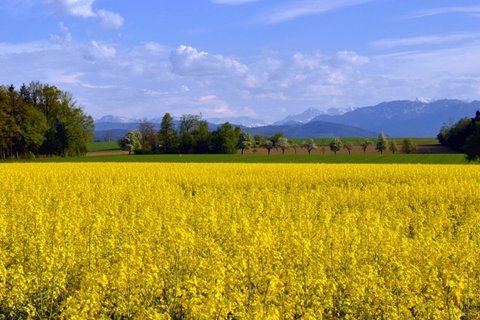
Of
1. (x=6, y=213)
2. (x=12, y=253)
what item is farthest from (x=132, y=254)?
(x=6, y=213)

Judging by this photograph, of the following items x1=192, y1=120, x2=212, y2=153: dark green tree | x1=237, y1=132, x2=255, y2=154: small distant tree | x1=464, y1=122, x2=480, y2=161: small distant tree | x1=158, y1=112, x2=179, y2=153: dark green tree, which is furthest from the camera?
x1=237, y1=132, x2=255, y2=154: small distant tree

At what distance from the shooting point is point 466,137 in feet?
325

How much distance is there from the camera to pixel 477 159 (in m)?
66.1

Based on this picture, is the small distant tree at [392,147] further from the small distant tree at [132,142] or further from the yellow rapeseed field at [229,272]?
the yellow rapeseed field at [229,272]

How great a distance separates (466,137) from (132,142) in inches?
3064

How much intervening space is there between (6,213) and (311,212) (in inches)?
357

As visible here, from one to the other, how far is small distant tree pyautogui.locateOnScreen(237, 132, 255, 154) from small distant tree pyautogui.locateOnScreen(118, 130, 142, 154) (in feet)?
83.4

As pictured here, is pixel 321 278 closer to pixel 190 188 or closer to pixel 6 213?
pixel 6 213

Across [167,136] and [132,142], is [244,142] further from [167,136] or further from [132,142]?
[132,142]

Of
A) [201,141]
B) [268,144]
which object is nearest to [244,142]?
[268,144]

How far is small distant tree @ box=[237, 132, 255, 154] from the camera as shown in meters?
128

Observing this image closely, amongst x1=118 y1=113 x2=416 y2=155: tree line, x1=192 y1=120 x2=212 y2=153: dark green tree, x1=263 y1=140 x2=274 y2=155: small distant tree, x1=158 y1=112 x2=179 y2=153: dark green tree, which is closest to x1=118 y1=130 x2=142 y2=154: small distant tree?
x1=118 y1=113 x2=416 y2=155: tree line

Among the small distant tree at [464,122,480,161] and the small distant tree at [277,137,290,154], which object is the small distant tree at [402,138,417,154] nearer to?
the small distant tree at [277,137,290,154]

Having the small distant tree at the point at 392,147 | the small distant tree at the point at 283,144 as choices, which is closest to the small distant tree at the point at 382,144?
the small distant tree at the point at 392,147
